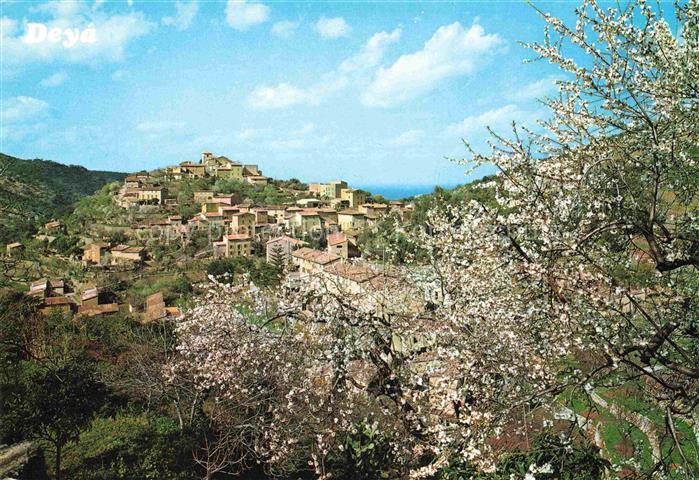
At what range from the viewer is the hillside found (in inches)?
241

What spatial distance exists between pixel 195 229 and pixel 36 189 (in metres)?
53.9

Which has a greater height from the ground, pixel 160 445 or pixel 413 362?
pixel 413 362

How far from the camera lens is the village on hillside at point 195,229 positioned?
39.7 metres

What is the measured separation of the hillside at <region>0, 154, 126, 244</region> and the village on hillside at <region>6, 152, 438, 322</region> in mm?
7097

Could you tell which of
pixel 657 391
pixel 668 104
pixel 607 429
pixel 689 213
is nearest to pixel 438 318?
pixel 657 391

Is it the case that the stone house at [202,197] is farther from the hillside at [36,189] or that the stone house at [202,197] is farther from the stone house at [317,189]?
the stone house at [317,189]

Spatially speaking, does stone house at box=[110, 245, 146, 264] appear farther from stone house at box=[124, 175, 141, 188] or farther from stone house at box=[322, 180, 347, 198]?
stone house at box=[322, 180, 347, 198]

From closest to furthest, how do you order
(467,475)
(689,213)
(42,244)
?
1. (689,213)
2. (467,475)
3. (42,244)

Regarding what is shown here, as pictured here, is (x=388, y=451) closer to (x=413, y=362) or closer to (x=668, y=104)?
(x=413, y=362)

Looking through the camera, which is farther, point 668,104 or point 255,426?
point 255,426

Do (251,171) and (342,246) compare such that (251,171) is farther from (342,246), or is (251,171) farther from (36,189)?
(36,189)

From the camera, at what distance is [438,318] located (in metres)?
5.98

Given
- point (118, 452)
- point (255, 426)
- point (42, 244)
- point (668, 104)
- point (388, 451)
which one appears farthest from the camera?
point (42, 244)

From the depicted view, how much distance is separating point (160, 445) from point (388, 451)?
13.9ft
